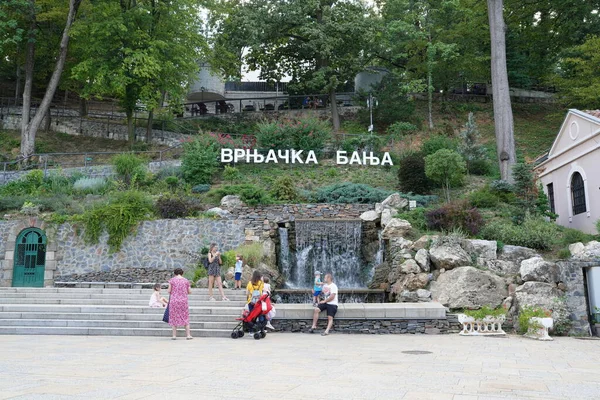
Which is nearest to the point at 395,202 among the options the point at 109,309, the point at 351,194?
the point at 351,194

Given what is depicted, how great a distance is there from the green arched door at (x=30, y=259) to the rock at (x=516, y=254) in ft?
54.2

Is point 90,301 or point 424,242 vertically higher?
point 424,242

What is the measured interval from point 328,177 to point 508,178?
8.33 metres

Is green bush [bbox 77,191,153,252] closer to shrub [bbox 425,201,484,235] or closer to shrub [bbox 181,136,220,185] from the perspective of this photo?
shrub [bbox 181,136,220,185]

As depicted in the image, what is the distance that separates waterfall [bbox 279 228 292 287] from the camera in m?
19.0

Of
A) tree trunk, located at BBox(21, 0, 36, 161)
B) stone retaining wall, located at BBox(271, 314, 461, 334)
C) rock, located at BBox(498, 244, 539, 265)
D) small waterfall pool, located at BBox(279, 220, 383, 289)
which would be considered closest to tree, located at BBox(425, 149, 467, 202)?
small waterfall pool, located at BBox(279, 220, 383, 289)

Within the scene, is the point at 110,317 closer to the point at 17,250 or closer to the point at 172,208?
the point at 172,208

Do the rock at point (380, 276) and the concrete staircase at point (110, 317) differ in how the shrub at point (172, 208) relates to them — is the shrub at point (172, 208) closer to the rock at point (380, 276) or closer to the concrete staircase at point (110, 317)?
the concrete staircase at point (110, 317)

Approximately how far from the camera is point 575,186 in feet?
63.6

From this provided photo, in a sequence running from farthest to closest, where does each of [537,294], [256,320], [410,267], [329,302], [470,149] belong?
[470,149]
[410,267]
[537,294]
[329,302]
[256,320]

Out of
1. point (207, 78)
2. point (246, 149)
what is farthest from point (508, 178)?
point (207, 78)

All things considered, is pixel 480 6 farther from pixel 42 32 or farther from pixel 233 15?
pixel 42 32

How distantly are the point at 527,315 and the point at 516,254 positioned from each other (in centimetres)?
372

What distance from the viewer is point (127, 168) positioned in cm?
2253
